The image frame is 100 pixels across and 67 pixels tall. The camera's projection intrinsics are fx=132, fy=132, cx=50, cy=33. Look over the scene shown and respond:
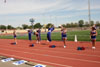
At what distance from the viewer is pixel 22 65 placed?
712 cm

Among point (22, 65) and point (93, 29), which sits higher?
point (93, 29)

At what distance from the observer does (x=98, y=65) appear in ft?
20.7

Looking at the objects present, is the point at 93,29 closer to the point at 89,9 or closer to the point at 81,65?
the point at 81,65

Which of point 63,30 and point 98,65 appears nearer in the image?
point 98,65

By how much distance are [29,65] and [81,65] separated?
107 inches

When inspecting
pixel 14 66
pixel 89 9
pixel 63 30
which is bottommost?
pixel 14 66

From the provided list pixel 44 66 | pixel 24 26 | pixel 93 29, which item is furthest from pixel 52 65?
pixel 24 26

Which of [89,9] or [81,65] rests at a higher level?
[89,9]

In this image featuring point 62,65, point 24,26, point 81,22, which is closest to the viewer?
point 62,65

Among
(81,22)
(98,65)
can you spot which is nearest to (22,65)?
(98,65)

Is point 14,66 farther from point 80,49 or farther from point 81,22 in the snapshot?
point 81,22

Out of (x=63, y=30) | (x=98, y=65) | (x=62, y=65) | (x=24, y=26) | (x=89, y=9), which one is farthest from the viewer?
(x=24, y=26)

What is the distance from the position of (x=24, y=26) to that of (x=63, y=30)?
3568 inches

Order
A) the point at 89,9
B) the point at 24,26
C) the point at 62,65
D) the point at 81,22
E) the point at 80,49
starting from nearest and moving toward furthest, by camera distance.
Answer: the point at 62,65
the point at 80,49
the point at 89,9
the point at 81,22
the point at 24,26
